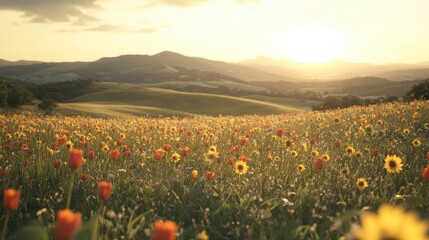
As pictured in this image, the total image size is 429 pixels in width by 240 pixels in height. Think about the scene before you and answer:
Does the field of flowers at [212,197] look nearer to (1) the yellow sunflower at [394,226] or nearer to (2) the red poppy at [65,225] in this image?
(2) the red poppy at [65,225]

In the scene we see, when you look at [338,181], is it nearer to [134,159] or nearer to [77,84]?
[134,159]

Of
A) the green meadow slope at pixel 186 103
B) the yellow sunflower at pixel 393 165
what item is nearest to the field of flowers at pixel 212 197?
the yellow sunflower at pixel 393 165

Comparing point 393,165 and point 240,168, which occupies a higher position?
point 393,165

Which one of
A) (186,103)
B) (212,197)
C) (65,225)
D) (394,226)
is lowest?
(186,103)

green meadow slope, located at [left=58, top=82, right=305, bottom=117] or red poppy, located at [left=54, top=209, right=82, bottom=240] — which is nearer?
red poppy, located at [left=54, top=209, right=82, bottom=240]

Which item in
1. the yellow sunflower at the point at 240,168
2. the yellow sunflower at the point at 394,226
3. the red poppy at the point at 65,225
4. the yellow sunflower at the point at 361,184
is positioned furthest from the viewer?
the yellow sunflower at the point at 240,168

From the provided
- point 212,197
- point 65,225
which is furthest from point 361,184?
point 65,225

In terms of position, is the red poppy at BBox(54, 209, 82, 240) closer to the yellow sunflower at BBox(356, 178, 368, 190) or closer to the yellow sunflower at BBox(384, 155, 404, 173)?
the yellow sunflower at BBox(356, 178, 368, 190)

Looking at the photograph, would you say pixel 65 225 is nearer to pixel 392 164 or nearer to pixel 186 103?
pixel 392 164

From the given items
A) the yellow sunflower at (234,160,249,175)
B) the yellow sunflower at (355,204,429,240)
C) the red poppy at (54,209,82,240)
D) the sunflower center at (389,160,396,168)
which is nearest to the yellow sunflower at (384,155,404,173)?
the sunflower center at (389,160,396,168)

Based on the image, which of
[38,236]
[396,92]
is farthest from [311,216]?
[396,92]

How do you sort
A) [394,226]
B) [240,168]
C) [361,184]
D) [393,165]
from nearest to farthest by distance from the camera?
[394,226]
[361,184]
[393,165]
[240,168]

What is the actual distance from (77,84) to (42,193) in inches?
3346

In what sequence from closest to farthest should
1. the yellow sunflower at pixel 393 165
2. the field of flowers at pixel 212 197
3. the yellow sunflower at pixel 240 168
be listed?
the field of flowers at pixel 212 197 < the yellow sunflower at pixel 393 165 < the yellow sunflower at pixel 240 168
